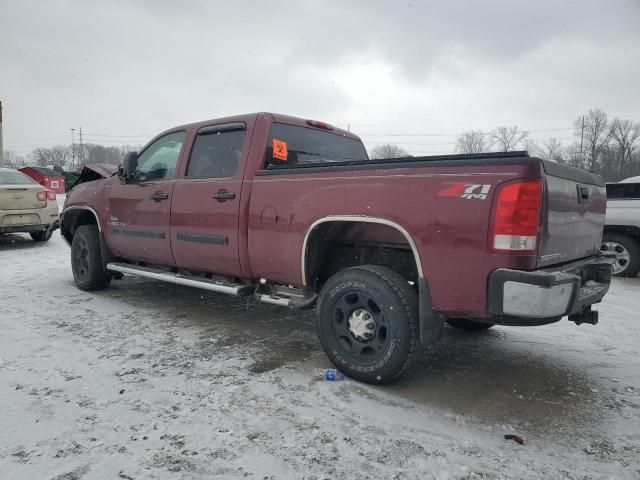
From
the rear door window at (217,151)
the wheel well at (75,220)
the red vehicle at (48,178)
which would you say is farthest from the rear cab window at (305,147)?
the red vehicle at (48,178)

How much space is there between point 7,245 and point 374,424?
9980 mm

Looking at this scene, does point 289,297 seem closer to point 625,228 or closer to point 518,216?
point 518,216

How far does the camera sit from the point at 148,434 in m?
2.44

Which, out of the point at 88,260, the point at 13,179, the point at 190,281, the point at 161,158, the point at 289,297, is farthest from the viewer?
the point at 13,179

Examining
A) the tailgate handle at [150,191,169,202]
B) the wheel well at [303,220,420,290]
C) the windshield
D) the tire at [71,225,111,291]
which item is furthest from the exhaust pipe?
the windshield

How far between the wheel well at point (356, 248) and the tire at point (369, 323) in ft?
0.91

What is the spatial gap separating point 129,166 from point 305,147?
6.57 feet

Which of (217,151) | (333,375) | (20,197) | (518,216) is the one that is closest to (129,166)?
(217,151)

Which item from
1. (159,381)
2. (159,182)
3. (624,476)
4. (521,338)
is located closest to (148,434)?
(159,381)

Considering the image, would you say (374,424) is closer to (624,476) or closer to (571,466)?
(571,466)

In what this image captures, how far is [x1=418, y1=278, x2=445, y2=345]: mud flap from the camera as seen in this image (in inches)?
112

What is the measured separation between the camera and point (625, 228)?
7.53m

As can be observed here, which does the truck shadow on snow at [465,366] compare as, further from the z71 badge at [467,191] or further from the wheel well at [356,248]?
the z71 badge at [467,191]

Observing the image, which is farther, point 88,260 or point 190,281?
point 88,260
